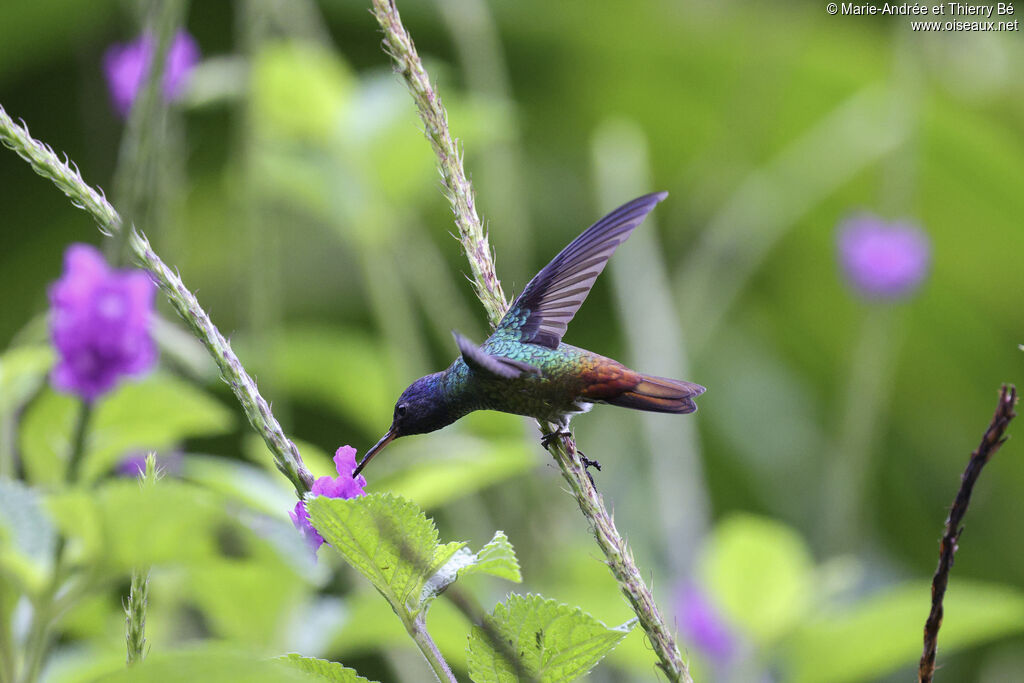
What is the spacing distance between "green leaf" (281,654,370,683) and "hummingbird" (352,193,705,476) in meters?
0.16

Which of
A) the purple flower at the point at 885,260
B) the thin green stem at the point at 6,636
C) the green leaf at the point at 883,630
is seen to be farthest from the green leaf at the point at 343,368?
the purple flower at the point at 885,260

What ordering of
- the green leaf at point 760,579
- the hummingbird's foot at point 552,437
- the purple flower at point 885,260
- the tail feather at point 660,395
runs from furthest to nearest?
1. the purple flower at point 885,260
2. the green leaf at point 760,579
3. the tail feather at point 660,395
4. the hummingbird's foot at point 552,437

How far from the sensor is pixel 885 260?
2.10m

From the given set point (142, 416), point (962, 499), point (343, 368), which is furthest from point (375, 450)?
point (343, 368)

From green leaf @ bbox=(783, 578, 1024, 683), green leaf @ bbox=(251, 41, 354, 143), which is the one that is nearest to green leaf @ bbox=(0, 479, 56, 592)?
green leaf @ bbox=(783, 578, 1024, 683)

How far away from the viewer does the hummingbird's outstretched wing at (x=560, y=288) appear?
690 millimetres

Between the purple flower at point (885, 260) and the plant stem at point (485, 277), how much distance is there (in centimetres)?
167

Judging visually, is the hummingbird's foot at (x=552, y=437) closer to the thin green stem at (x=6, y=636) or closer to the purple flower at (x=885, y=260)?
the thin green stem at (x=6, y=636)

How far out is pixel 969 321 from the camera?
9.43 ft

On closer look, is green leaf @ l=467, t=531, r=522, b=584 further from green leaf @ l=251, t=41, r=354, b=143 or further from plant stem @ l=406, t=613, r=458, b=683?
green leaf @ l=251, t=41, r=354, b=143

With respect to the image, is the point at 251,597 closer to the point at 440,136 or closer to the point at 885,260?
the point at 440,136

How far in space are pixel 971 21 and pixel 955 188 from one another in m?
0.53

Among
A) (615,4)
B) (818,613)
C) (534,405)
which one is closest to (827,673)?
(818,613)

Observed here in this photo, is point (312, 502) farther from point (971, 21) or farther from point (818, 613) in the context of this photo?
point (971, 21)
